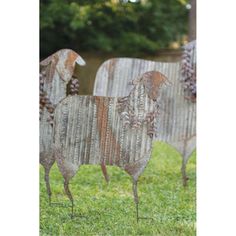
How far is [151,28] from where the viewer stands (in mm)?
8555

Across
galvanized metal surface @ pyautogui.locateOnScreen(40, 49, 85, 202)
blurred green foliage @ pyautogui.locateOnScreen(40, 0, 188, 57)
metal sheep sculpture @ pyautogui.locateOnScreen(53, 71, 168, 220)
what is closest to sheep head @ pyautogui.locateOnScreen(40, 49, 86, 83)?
galvanized metal surface @ pyautogui.locateOnScreen(40, 49, 85, 202)

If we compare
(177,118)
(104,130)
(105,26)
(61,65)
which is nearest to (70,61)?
(61,65)

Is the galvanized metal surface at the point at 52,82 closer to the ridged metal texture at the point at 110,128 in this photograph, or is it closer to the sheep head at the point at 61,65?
the sheep head at the point at 61,65

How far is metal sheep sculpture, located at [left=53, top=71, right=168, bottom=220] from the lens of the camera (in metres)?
2.49

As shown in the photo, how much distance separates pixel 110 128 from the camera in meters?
2.53

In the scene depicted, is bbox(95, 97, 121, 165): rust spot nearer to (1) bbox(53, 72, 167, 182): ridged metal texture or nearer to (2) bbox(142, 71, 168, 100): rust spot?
(1) bbox(53, 72, 167, 182): ridged metal texture

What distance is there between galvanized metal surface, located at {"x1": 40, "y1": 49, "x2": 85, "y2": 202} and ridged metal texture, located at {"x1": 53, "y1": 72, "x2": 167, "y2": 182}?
1.07 feet

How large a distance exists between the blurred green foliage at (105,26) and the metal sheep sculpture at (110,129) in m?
5.03
